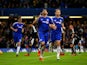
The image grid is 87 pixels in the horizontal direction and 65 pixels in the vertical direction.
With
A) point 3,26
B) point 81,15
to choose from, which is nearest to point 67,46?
point 81,15

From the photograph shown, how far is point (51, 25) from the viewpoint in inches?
664

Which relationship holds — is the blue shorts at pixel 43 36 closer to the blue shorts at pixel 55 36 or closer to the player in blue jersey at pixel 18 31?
the blue shorts at pixel 55 36

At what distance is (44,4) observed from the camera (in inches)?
1379

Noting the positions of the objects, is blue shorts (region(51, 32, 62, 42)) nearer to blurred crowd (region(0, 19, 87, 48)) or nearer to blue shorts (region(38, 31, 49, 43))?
blue shorts (region(38, 31, 49, 43))

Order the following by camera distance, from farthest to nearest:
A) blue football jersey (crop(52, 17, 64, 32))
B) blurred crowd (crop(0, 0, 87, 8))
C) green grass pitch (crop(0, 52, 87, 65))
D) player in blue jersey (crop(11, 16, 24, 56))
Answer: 1. blurred crowd (crop(0, 0, 87, 8))
2. player in blue jersey (crop(11, 16, 24, 56))
3. blue football jersey (crop(52, 17, 64, 32))
4. green grass pitch (crop(0, 52, 87, 65))

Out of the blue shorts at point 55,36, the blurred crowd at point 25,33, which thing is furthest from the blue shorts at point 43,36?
the blurred crowd at point 25,33

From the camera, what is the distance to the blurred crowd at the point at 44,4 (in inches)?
1373

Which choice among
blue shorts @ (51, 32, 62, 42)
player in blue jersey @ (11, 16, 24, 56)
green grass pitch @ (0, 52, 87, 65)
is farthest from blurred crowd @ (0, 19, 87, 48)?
blue shorts @ (51, 32, 62, 42)

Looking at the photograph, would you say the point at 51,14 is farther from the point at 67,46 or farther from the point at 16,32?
the point at 16,32

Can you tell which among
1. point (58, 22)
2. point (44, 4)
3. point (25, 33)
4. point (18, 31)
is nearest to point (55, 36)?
point (58, 22)

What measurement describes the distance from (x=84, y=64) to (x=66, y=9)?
65.3 ft

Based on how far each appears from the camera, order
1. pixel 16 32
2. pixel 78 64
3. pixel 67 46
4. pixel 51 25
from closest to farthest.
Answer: pixel 78 64 → pixel 51 25 → pixel 16 32 → pixel 67 46

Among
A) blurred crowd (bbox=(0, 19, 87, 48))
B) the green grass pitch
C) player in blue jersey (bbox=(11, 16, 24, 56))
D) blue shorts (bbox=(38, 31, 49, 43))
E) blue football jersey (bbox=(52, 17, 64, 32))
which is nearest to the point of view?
the green grass pitch

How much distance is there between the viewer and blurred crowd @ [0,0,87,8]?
114 ft
